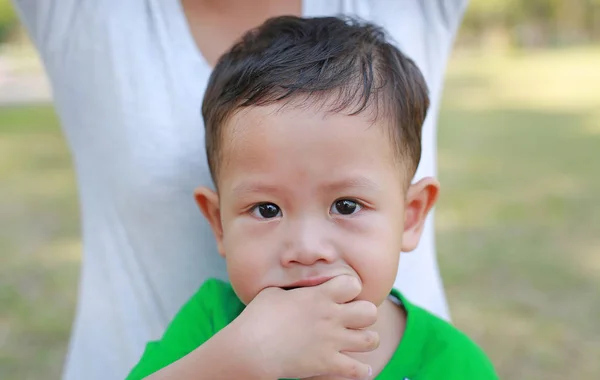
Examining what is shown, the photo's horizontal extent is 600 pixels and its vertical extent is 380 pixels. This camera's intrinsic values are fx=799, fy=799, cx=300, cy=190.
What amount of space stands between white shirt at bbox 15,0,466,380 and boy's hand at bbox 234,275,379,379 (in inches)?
14.3

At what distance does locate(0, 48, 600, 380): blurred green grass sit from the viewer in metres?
3.58

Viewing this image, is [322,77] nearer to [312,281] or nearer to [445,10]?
[312,281]

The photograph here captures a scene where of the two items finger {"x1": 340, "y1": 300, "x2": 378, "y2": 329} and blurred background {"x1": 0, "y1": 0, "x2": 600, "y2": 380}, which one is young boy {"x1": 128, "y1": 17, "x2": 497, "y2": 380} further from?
blurred background {"x1": 0, "y1": 0, "x2": 600, "y2": 380}

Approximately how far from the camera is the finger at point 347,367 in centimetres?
123

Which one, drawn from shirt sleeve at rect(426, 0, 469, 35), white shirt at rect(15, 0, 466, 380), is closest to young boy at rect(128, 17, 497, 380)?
white shirt at rect(15, 0, 466, 380)

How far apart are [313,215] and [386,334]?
0.31 meters

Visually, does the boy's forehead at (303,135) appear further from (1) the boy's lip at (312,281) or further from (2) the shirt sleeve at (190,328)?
(2) the shirt sleeve at (190,328)

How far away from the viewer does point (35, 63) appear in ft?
57.9

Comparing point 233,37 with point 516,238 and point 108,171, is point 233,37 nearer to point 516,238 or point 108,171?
point 108,171

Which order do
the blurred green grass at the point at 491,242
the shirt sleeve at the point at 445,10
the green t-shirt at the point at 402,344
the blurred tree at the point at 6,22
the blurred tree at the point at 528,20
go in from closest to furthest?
the green t-shirt at the point at 402,344 → the shirt sleeve at the point at 445,10 → the blurred green grass at the point at 491,242 → the blurred tree at the point at 6,22 → the blurred tree at the point at 528,20

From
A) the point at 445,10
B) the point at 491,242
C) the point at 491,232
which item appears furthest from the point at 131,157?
the point at 491,232

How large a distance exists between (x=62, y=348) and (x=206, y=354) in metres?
2.61

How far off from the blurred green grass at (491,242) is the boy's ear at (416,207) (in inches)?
79.9

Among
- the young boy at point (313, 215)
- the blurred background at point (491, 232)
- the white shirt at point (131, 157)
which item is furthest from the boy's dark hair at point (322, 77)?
the blurred background at point (491, 232)
